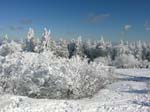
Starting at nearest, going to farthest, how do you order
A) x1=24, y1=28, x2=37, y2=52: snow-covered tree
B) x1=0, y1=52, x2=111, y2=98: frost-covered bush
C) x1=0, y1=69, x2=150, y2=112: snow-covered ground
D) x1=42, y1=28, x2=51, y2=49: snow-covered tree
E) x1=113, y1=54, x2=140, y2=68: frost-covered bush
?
x1=0, y1=69, x2=150, y2=112: snow-covered ground
x1=0, y1=52, x2=111, y2=98: frost-covered bush
x1=113, y1=54, x2=140, y2=68: frost-covered bush
x1=42, y1=28, x2=51, y2=49: snow-covered tree
x1=24, y1=28, x2=37, y2=52: snow-covered tree

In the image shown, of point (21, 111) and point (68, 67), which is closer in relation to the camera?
point (21, 111)

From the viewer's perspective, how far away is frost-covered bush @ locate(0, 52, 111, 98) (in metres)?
16.7

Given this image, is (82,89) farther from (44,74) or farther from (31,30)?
(31,30)

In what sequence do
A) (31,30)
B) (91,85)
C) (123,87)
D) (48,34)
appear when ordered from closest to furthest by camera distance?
(91,85) < (123,87) < (48,34) < (31,30)

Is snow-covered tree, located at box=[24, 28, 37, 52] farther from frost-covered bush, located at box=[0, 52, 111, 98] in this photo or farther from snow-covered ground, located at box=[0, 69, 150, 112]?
snow-covered ground, located at box=[0, 69, 150, 112]

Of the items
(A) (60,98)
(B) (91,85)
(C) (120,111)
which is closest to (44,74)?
(A) (60,98)

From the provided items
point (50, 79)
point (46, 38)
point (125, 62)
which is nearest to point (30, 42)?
point (46, 38)

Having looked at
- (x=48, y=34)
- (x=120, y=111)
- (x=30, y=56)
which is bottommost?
(x=120, y=111)

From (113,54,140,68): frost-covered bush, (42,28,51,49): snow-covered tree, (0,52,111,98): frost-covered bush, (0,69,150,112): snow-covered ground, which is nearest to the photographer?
(0,69,150,112): snow-covered ground

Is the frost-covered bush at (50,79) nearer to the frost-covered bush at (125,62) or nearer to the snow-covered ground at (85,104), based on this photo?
the snow-covered ground at (85,104)

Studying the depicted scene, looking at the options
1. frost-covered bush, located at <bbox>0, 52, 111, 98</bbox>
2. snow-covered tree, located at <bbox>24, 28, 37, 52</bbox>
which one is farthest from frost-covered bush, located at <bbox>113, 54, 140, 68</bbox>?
frost-covered bush, located at <bbox>0, 52, 111, 98</bbox>

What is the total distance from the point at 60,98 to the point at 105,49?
170 feet

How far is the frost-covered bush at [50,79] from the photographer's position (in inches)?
656

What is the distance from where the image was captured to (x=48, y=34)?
59156 millimetres
